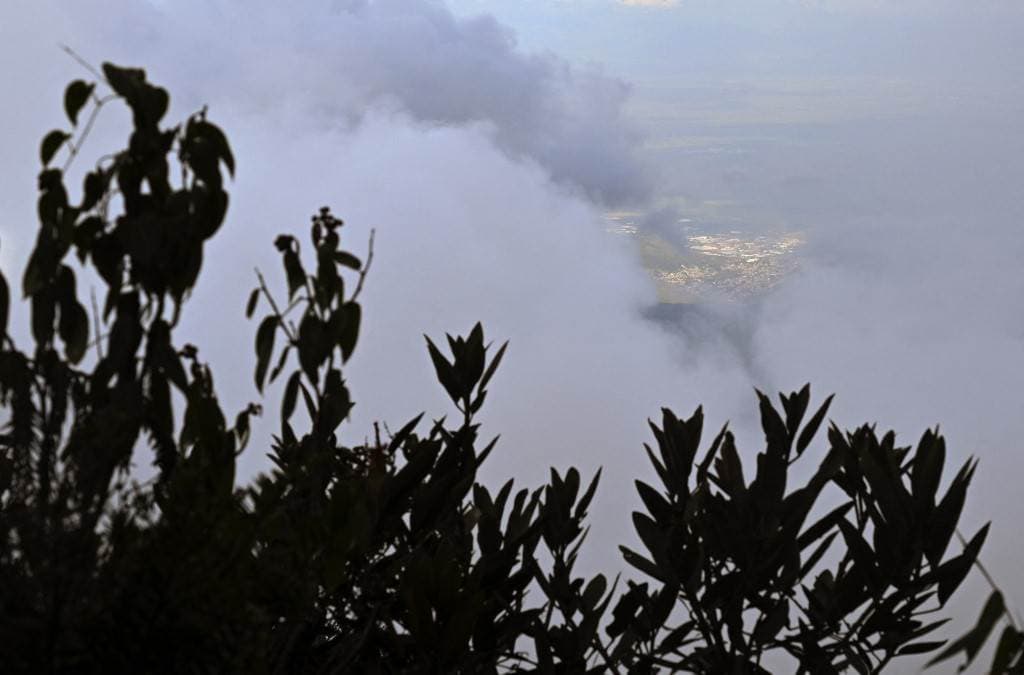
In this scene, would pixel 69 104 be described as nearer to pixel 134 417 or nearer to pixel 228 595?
pixel 134 417

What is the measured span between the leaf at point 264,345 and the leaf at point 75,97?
1.21 ft

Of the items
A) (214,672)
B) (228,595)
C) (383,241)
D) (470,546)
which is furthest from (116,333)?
(383,241)

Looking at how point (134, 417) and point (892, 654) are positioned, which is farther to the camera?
point (892, 654)

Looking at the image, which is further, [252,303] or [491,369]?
[491,369]

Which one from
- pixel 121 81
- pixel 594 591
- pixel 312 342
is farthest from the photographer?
pixel 594 591

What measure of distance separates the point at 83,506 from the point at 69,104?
20.5 inches

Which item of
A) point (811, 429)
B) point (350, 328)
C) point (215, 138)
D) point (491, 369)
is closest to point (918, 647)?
point (811, 429)

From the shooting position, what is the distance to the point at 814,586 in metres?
2.44

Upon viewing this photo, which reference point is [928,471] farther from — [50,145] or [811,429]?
[50,145]

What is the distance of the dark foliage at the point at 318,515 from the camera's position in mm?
1386

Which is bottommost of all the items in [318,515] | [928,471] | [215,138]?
[318,515]

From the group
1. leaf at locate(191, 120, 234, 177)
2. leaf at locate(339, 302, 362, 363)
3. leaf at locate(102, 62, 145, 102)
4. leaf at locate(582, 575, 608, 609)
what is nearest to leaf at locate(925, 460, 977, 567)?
leaf at locate(582, 575, 608, 609)

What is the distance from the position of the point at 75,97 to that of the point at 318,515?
26.9 inches

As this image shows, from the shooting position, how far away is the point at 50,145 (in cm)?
145
